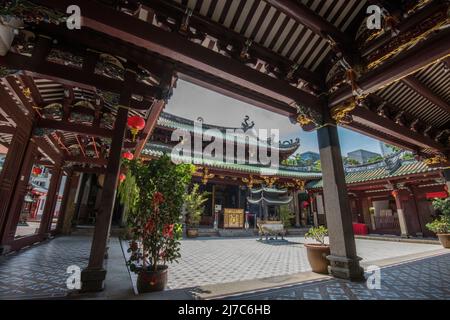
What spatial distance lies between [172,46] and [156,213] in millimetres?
2477

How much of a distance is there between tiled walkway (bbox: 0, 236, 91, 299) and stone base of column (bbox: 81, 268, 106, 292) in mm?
294

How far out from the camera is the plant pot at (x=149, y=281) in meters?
2.96

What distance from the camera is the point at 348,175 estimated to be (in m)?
16.3

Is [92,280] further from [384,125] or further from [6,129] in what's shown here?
[384,125]

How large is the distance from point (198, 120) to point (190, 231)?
9701 mm

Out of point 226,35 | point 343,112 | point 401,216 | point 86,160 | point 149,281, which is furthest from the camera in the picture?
point 401,216

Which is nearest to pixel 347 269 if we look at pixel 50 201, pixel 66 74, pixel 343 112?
pixel 343 112

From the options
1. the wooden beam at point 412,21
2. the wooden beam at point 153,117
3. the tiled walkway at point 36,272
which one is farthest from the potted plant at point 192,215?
the wooden beam at point 412,21

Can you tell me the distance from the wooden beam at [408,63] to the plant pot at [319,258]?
310 cm

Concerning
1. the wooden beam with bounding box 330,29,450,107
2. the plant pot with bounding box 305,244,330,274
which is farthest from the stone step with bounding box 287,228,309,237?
the wooden beam with bounding box 330,29,450,107

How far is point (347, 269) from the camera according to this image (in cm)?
372

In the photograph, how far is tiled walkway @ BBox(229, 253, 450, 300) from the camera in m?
2.93

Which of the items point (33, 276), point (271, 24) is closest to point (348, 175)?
point (271, 24)
